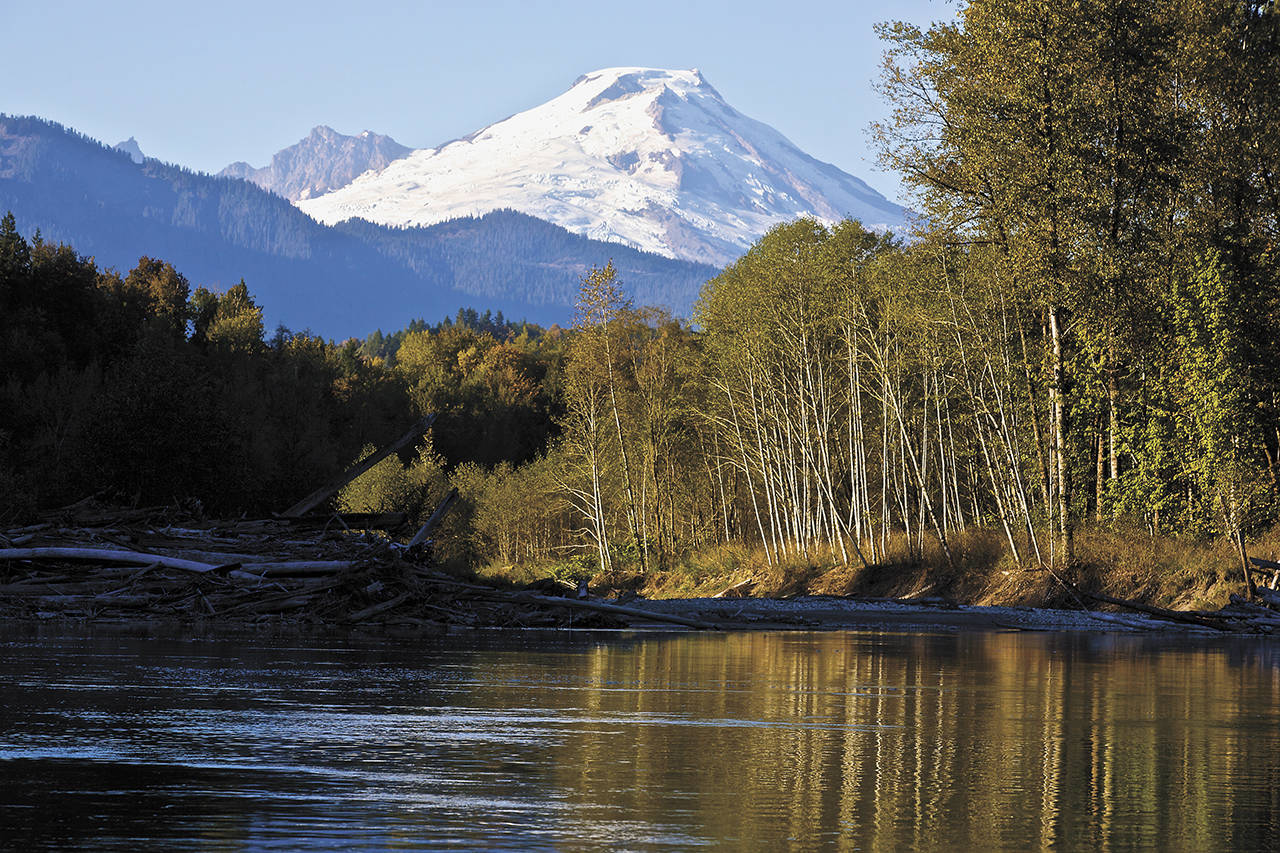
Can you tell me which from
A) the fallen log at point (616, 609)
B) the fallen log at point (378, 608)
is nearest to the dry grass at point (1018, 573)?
the fallen log at point (616, 609)

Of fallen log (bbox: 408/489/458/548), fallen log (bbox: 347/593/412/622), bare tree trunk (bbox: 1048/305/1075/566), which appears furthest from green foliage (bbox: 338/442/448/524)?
fallen log (bbox: 347/593/412/622)

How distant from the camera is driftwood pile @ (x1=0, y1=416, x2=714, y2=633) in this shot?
2508 cm

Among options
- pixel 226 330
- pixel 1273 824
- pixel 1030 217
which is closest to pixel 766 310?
pixel 1030 217

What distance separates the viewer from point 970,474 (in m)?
56.4

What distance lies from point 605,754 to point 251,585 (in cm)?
1668

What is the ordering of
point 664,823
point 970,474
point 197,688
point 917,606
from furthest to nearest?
point 970,474 < point 917,606 < point 197,688 < point 664,823

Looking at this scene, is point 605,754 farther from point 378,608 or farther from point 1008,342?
point 1008,342

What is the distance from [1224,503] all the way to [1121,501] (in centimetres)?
382

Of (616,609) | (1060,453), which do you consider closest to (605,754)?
(616,609)

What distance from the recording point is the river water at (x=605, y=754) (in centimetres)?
745

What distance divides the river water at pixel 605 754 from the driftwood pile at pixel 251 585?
5613mm

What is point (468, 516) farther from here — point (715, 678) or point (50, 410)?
point (715, 678)

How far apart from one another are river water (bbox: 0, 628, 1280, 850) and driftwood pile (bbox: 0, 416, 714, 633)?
18.4 feet

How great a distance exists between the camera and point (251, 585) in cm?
2578
